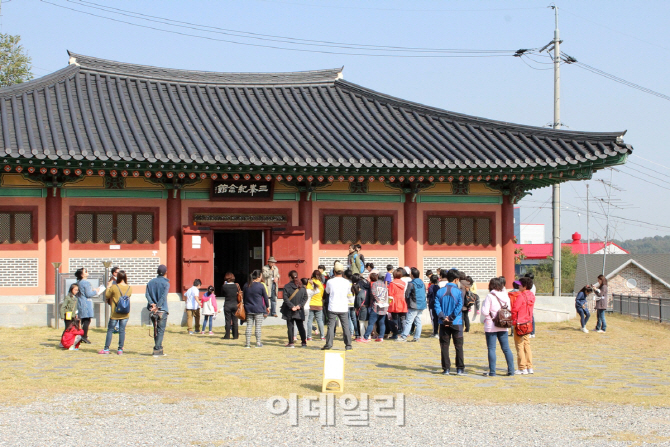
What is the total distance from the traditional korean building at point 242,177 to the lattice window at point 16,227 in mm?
37

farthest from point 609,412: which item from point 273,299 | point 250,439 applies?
point 273,299

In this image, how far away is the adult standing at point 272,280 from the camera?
66.2ft

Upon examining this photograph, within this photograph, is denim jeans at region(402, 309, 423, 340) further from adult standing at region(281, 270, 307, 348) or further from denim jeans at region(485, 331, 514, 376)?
denim jeans at region(485, 331, 514, 376)

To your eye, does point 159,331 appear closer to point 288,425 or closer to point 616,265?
point 288,425

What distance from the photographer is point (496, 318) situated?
40.8ft

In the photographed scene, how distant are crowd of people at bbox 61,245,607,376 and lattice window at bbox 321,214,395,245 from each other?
239 centimetres

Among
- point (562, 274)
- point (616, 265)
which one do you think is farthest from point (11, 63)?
point (562, 274)

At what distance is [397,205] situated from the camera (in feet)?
72.9

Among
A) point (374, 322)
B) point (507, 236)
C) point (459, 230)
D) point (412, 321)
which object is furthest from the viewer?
point (507, 236)

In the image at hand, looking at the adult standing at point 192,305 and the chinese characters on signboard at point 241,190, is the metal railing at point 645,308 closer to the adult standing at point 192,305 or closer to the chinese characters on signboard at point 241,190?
the chinese characters on signboard at point 241,190

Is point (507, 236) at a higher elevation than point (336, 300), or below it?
higher

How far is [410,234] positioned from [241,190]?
17.2ft

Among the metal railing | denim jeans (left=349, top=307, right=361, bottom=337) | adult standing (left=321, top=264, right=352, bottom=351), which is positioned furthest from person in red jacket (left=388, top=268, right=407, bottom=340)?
the metal railing

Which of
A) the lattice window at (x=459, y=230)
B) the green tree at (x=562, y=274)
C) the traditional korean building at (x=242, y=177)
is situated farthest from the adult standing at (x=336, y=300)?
the green tree at (x=562, y=274)
